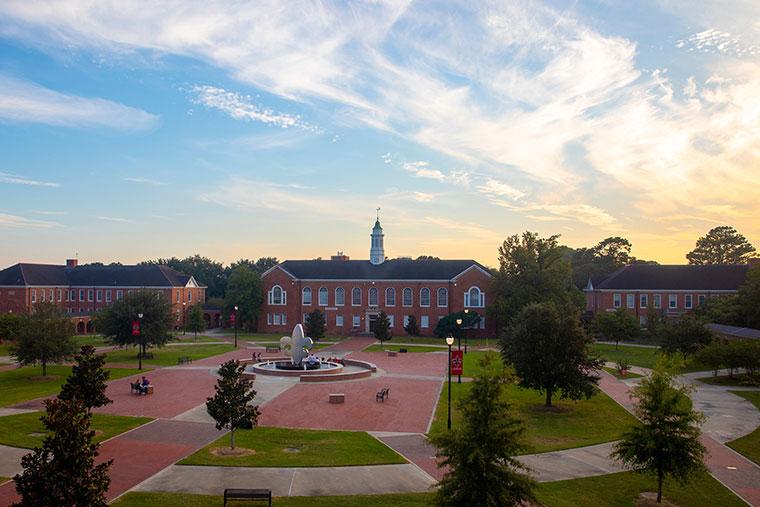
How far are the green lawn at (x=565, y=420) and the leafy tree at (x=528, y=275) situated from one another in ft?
93.6

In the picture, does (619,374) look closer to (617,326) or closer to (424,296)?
(617,326)

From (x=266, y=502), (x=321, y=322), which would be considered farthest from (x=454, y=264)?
(x=266, y=502)

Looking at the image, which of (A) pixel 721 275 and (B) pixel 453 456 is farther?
(A) pixel 721 275

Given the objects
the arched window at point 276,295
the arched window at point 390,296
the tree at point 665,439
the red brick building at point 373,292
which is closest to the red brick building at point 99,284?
the arched window at point 276,295

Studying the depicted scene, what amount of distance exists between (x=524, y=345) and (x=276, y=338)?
44959mm

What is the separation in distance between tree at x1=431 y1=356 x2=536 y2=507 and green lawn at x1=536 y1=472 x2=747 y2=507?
3226 millimetres

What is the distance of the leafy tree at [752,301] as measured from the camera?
49688mm

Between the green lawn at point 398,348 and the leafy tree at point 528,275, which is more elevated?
the leafy tree at point 528,275

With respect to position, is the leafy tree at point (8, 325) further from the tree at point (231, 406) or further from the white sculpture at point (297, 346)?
the tree at point (231, 406)

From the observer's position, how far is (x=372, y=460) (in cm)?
2048

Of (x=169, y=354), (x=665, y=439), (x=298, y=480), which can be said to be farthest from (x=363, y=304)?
(x=665, y=439)

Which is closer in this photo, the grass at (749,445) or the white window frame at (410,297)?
the grass at (749,445)

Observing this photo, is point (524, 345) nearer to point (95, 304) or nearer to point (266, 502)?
point (266, 502)

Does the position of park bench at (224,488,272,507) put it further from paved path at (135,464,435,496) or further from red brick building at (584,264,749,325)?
red brick building at (584,264,749,325)
